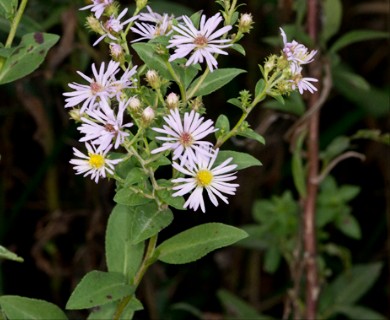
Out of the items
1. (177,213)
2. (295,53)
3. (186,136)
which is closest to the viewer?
(186,136)

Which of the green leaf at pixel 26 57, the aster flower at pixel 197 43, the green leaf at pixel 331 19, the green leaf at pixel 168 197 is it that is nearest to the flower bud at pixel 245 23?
the aster flower at pixel 197 43

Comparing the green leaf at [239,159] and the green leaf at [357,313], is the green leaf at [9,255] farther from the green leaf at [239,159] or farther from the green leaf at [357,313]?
the green leaf at [357,313]

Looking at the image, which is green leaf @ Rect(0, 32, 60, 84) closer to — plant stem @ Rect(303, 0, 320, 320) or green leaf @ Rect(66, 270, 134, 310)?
green leaf @ Rect(66, 270, 134, 310)

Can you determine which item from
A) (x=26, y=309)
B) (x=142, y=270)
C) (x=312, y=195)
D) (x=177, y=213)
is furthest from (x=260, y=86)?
(x=177, y=213)

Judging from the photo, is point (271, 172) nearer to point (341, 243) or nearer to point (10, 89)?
point (341, 243)

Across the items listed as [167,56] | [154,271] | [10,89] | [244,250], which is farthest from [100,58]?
[167,56]

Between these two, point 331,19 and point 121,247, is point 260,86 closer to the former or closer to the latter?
point 121,247
